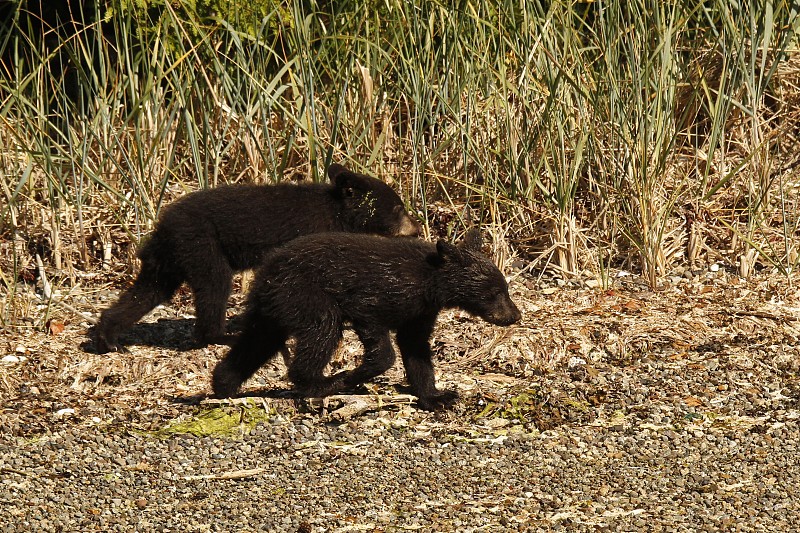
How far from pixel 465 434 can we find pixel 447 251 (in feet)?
3.40

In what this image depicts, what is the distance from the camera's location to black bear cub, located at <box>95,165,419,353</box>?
284 inches

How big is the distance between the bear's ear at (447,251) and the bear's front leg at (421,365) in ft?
1.13

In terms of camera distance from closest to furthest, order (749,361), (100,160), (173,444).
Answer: (173,444), (749,361), (100,160)

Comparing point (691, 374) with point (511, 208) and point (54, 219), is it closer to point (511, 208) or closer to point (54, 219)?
point (511, 208)

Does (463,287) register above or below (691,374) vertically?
above

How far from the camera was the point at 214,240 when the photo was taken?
7250 millimetres

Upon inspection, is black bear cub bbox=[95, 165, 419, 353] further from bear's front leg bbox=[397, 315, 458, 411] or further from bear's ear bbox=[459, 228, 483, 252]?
bear's front leg bbox=[397, 315, 458, 411]

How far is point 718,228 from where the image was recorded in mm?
8953

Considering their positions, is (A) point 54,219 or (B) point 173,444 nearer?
(B) point 173,444

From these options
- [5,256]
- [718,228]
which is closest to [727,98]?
[718,228]

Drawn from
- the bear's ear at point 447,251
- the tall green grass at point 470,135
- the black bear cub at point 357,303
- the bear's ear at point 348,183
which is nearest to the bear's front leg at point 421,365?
the black bear cub at point 357,303

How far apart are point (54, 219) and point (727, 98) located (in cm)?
502

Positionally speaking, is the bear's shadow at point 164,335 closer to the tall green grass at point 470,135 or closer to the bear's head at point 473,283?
the tall green grass at point 470,135

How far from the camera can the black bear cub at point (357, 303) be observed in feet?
20.2
